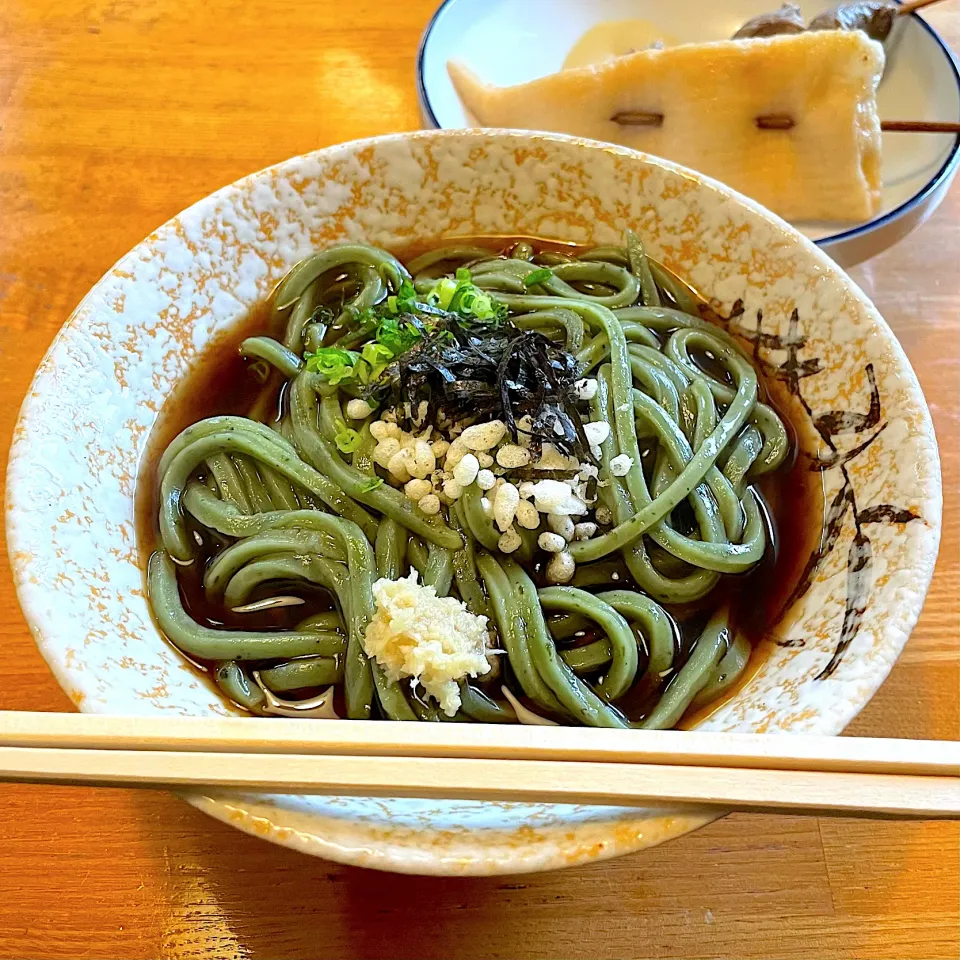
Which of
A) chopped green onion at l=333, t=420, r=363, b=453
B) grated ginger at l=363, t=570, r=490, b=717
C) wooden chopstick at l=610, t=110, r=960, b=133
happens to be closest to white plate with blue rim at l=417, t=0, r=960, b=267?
wooden chopstick at l=610, t=110, r=960, b=133

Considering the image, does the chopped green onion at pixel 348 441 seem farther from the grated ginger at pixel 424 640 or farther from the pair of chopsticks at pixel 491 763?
the pair of chopsticks at pixel 491 763

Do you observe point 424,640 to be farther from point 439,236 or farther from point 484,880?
point 439,236

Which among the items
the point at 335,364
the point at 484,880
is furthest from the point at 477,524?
the point at 484,880

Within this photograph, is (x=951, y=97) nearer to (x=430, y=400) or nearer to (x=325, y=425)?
(x=430, y=400)

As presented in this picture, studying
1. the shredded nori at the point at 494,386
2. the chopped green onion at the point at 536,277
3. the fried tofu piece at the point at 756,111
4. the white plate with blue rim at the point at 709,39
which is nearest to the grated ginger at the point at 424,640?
the shredded nori at the point at 494,386

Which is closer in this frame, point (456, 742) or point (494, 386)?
point (456, 742)

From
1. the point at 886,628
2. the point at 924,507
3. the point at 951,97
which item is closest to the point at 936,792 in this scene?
the point at 886,628
